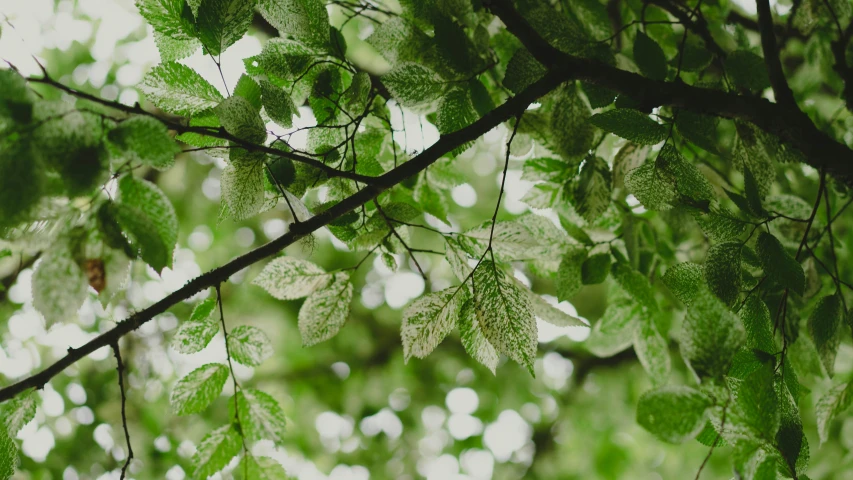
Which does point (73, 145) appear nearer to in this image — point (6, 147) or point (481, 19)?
point (6, 147)

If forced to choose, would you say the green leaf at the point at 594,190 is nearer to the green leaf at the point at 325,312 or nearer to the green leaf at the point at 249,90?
the green leaf at the point at 325,312

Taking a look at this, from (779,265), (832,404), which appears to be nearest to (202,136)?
(779,265)

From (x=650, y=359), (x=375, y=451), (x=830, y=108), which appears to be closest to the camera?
(x=650, y=359)

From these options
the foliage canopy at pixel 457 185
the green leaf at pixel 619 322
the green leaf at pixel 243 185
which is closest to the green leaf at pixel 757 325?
the foliage canopy at pixel 457 185

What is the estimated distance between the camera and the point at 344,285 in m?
0.77

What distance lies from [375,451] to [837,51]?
332cm

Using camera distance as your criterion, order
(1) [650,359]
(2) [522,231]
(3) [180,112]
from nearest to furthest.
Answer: (3) [180,112]
(2) [522,231]
(1) [650,359]

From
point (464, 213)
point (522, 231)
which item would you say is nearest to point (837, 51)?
point (522, 231)

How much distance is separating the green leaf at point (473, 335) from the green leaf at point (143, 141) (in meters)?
0.38

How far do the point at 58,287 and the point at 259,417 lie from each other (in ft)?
1.33

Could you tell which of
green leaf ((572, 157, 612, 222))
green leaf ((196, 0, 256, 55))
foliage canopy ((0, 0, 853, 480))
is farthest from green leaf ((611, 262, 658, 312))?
green leaf ((196, 0, 256, 55))

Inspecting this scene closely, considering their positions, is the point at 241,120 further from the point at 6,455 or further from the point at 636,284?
the point at 636,284

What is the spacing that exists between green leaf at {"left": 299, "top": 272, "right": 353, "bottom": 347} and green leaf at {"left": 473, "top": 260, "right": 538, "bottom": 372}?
22 cm

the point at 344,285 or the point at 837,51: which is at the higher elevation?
the point at 837,51
